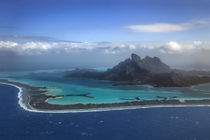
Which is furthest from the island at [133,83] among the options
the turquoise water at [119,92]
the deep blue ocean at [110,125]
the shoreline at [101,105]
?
the deep blue ocean at [110,125]

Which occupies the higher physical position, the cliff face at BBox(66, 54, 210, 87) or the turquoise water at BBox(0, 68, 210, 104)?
the cliff face at BBox(66, 54, 210, 87)

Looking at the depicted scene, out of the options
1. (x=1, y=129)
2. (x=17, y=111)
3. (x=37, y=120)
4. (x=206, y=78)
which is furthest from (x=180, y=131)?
(x=206, y=78)

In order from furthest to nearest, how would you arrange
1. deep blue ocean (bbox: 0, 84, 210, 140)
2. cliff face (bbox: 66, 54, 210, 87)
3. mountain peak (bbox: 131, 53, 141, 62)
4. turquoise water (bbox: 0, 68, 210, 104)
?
mountain peak (bbox: 131, 53, 141, 62)
cliff face (bbox: 66, 54, 210, 87)
turquoise water (bbox: 0, 68, 210, 104)
deep blue ocean (bbox: 0, 84, 210, 140)

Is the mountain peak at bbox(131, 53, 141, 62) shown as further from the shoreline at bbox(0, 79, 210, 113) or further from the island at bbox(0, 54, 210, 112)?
the shoreline at bbox(0, 79, 210, 113)

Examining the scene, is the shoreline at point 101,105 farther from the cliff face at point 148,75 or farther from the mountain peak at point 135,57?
the mountain peak at point 135,57

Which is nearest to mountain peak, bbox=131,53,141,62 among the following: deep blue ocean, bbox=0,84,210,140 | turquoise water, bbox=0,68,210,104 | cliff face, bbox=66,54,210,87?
cliff face, bbox=66,54,210,87

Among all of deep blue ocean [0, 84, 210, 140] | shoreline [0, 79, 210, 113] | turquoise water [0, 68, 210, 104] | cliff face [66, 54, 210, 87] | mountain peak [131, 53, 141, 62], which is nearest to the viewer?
deep blue ocean [0, 84, 210, 140]

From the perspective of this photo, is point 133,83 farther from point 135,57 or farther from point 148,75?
point 135,57
